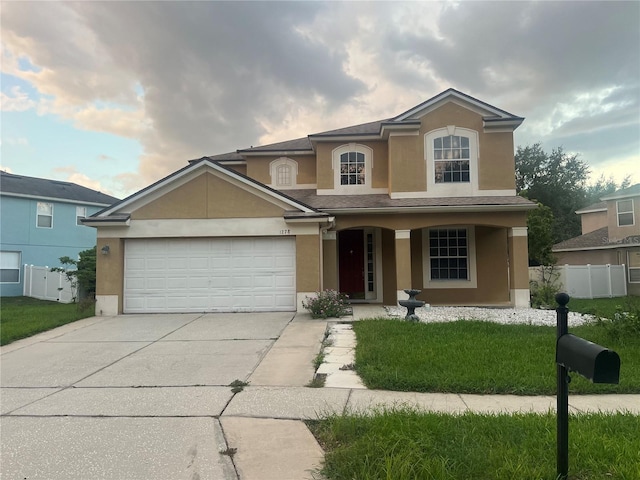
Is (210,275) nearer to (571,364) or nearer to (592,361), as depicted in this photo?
(571,364)

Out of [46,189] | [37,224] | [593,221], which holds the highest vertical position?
[46,189]

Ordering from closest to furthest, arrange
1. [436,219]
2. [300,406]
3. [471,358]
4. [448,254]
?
[300,406] → [471,358] → [436,219] → [448,254]

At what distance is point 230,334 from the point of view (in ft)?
30.7

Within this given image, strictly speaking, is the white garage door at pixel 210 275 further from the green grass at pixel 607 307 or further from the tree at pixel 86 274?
the green grass at pixel 607 307

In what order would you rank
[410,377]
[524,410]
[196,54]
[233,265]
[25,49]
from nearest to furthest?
[524,410] → [410,377] → [25,49] → [233,265] → [196,54]

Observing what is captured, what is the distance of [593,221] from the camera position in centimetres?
3097

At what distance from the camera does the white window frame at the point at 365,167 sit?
15.4m

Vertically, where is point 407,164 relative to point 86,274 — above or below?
above

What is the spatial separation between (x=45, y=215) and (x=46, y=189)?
1.81 metres

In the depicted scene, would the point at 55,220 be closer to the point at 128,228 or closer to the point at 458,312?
the point at 128,228

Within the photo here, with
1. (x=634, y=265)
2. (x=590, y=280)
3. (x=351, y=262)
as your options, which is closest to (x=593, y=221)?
(x=634, y=265)

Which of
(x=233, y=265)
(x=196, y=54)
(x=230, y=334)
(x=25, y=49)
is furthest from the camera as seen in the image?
(x=196, y=54)

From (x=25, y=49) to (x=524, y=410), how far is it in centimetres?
1453

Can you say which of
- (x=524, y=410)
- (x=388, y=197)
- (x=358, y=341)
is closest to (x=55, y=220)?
(x=388, y=197)
